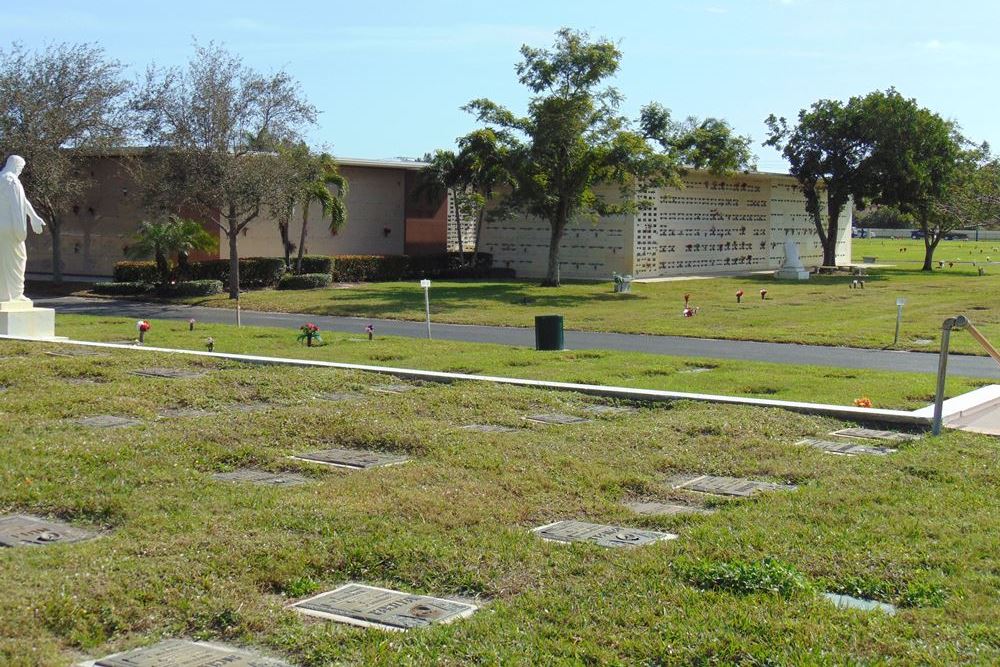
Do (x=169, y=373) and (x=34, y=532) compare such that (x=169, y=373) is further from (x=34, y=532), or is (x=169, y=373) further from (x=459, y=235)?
(x=459, y=235)

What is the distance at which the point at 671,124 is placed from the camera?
134ft

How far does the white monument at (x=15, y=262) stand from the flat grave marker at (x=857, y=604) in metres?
15.9

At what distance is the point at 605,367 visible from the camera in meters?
16.3

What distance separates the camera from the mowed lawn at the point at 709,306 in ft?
78.4

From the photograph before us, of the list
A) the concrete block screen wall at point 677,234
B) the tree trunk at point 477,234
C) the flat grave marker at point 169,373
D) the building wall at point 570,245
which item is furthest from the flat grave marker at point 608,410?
the tree trunk at point 477,234

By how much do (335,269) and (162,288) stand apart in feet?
23.8

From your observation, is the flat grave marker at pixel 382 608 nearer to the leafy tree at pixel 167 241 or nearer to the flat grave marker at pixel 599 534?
the flat grave marker at pixel 599 534

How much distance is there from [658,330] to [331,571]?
1869 centimetres

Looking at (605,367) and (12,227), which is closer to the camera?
(605,367)

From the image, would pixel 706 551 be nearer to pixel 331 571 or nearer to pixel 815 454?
pixel 331 571

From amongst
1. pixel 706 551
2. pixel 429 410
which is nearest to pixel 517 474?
pixel 706 551

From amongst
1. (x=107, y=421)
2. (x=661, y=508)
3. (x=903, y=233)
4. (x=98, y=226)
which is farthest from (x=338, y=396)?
(x=903, y=233)

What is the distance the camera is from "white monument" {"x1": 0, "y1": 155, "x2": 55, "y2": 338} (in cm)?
1873

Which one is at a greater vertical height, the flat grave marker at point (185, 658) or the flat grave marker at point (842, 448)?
the flat grave marker at point (842, 448)
